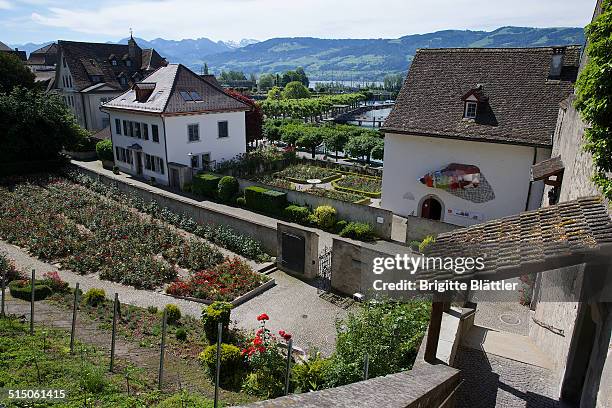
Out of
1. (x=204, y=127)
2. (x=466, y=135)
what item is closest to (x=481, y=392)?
(x=466, y=135)

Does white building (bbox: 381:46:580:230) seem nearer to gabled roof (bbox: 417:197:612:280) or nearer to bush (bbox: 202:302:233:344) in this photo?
gabled roof (bbox: 417:197:612:280)

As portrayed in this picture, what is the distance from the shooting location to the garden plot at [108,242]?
19.1 metres

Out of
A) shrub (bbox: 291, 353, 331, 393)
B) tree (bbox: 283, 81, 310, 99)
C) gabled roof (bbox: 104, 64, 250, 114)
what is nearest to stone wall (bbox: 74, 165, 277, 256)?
gabled roof (bbox: 104, 64, 250, 114)

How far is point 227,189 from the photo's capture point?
28.9 metres

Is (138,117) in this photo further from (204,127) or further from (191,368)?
(191,368)

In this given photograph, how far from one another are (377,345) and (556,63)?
705 inches

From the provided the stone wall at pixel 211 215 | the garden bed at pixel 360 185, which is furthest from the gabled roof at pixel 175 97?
the garden bed at pixel 360 185

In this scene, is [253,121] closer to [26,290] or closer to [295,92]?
[26,290]

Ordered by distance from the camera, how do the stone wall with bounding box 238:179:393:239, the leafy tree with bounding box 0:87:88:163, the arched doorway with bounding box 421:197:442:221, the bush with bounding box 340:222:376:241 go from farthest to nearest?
the leafy tree with bounding box 0:87:88:163 < the arched doorway with bounding box 421:197:442:221 < the bush with bounding box 340:222:376:241 < the stone wall with bounding box 238:179:393:239

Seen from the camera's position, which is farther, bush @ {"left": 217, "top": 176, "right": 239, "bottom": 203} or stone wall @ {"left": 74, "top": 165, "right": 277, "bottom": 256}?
bush @ {"left": 217, "top": 176, "right": 239, "bottom": 203}

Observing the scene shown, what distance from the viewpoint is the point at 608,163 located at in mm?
6906

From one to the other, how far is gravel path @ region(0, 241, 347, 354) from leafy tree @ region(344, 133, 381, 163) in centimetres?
2319

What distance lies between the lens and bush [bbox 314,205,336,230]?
2419 centimetres

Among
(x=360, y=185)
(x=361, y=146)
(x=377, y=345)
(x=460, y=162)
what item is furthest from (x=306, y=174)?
(x=377, y=345)
